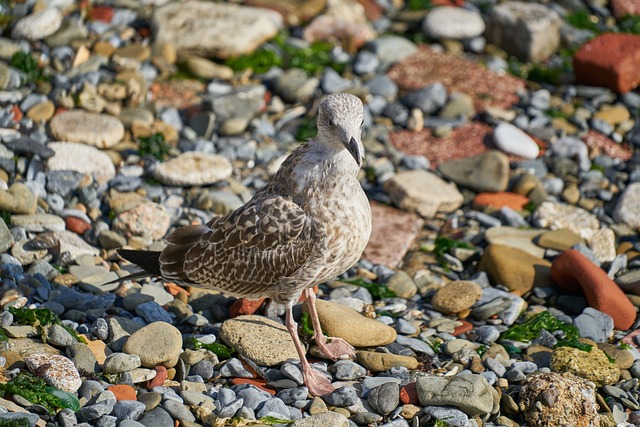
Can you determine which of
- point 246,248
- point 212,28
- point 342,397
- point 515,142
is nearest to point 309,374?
point 342,397

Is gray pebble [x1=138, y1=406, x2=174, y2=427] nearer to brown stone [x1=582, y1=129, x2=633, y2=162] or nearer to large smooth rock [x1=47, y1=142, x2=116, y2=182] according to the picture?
large smooth rock [x1=47, y1=142, x2=116, y2=182]

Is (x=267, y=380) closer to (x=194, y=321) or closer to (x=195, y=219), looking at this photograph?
(x=194, y=321)

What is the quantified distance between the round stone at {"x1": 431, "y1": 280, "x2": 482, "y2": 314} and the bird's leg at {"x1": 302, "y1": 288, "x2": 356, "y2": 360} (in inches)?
44.4

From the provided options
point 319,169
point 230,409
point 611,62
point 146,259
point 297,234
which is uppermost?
point 319,169

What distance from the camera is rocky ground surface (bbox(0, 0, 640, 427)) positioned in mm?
6445

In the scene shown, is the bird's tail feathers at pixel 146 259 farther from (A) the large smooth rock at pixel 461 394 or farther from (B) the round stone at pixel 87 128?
(B) the round stone at pixel 87 128

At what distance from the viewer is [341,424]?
595 centimetres

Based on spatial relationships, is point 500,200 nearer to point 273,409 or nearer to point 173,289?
point 173,289

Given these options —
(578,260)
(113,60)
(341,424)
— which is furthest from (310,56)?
(341,424)

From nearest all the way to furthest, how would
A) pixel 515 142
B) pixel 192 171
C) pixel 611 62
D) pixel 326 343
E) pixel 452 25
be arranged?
pixel 326 343 → pixel 192 171 → pixel 515 142 → pixel 611 62 → pixel 452 25

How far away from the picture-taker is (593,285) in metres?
7.80

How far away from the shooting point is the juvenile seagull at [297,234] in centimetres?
620

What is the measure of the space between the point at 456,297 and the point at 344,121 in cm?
261

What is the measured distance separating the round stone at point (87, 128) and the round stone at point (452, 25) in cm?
500
